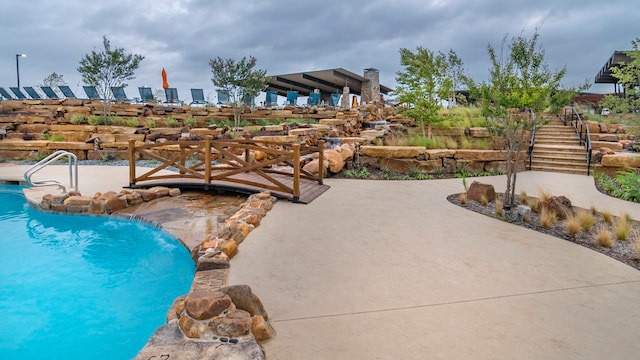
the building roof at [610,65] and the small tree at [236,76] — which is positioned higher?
the building roof at [610,65]

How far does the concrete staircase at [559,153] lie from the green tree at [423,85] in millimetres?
3344

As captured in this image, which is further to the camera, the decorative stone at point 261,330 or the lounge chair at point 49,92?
the lounge chair at point 49,92

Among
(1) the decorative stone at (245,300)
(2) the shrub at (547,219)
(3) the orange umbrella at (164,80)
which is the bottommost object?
(1) the decorative stone at (245,300)

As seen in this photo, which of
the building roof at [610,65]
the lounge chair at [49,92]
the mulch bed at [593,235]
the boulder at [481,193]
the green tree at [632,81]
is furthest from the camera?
the lounge chair at [49,92]

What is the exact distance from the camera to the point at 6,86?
19.2 meters

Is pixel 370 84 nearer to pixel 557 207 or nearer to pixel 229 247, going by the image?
pixel 557 207

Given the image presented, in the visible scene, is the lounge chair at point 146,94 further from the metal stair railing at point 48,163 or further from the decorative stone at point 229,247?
the decorative stone at point 229,247

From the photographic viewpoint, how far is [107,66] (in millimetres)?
14352

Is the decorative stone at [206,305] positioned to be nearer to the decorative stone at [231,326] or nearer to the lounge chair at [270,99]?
the decorative stone at [231,326]

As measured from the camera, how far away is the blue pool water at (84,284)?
276 centimetres

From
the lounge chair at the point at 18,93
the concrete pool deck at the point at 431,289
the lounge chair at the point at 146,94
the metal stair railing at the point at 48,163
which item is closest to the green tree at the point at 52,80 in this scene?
the lounge chair at the point at 18,93

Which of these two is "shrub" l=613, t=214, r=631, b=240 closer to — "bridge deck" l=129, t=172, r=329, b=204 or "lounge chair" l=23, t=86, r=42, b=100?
"bridge deck" l=129, t=172, r=329, b=204

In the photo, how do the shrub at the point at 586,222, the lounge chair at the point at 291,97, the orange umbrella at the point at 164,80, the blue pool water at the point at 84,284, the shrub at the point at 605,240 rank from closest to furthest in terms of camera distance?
the blue pool water at the point at 84,284, the shrub at the point at 605,240, the shrub at the point at 586,222, the orange umbrella at the point at 164,80, the lounge chair at the point at 291,97

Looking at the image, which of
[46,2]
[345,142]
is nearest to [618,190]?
[345,142]
